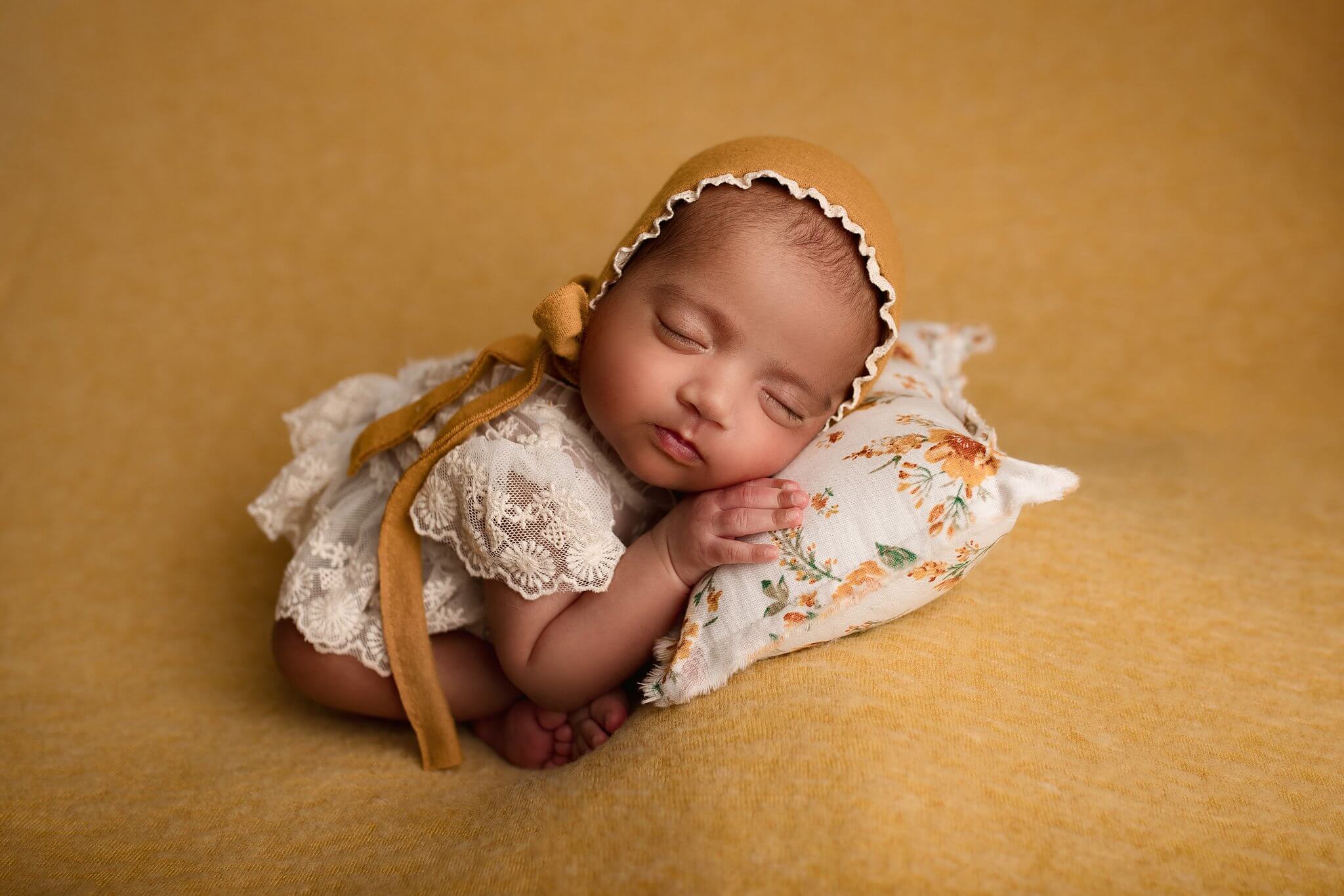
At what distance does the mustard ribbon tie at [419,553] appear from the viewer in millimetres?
1505

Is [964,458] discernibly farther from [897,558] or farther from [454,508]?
[454,508]

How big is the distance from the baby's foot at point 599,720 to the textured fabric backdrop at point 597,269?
161mm

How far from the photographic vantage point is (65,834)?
1.36 m

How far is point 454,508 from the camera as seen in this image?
1.47 meters

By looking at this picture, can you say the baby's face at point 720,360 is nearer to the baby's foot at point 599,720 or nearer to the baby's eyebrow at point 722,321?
the baby's eyebrow at point 722,321

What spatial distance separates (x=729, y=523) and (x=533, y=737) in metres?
0.55

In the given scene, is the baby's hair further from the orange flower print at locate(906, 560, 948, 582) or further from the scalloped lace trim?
the orange flower print at locate(906, 560, 948, 582)

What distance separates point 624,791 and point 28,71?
2.93 m

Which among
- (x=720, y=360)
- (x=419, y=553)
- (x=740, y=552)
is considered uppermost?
(x=720, y=360)

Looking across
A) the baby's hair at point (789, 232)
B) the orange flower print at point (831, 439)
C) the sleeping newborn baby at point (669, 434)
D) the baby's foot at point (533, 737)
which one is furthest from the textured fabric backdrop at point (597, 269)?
the baby's hair at point (789, 232)

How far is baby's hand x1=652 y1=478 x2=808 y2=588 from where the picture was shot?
130 cm

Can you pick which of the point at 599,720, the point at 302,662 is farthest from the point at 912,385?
the point at 302,662

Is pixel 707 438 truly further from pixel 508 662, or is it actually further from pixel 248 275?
pixel 248 275

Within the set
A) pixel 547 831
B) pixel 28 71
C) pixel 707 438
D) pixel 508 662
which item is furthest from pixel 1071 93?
pixel 28 71
